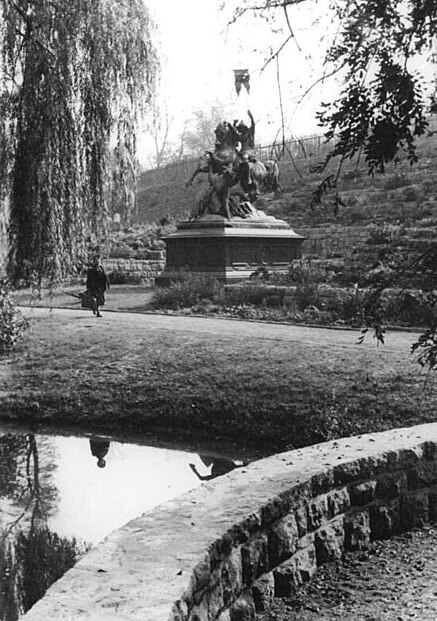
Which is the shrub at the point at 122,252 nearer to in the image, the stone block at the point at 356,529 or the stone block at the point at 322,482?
the stone block at the point at 356,529

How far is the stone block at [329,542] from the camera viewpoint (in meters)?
4.79

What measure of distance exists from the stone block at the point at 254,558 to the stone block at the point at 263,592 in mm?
43

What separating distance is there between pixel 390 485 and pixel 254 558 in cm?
134

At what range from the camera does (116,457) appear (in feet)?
29.8

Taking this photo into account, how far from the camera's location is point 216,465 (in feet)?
28.2

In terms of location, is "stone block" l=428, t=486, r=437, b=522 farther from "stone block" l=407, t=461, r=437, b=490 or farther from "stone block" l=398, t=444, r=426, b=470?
"stone block" l=398, t=444, r=426, b=470

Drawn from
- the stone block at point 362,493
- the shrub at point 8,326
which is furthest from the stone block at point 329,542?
the shrub at point 8,326

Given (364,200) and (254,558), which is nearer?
(254,558)

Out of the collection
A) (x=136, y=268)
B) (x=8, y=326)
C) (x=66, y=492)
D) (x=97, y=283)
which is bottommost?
(x=66, y=492)

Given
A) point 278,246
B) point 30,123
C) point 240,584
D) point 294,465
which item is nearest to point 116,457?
point 30,123

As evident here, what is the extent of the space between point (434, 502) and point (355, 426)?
11.3 feet

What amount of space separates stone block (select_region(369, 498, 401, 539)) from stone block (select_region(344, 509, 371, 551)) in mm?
47

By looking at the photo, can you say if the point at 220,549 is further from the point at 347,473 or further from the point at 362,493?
the point at 362,493

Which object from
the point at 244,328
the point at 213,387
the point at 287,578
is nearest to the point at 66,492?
the point at 213,387
